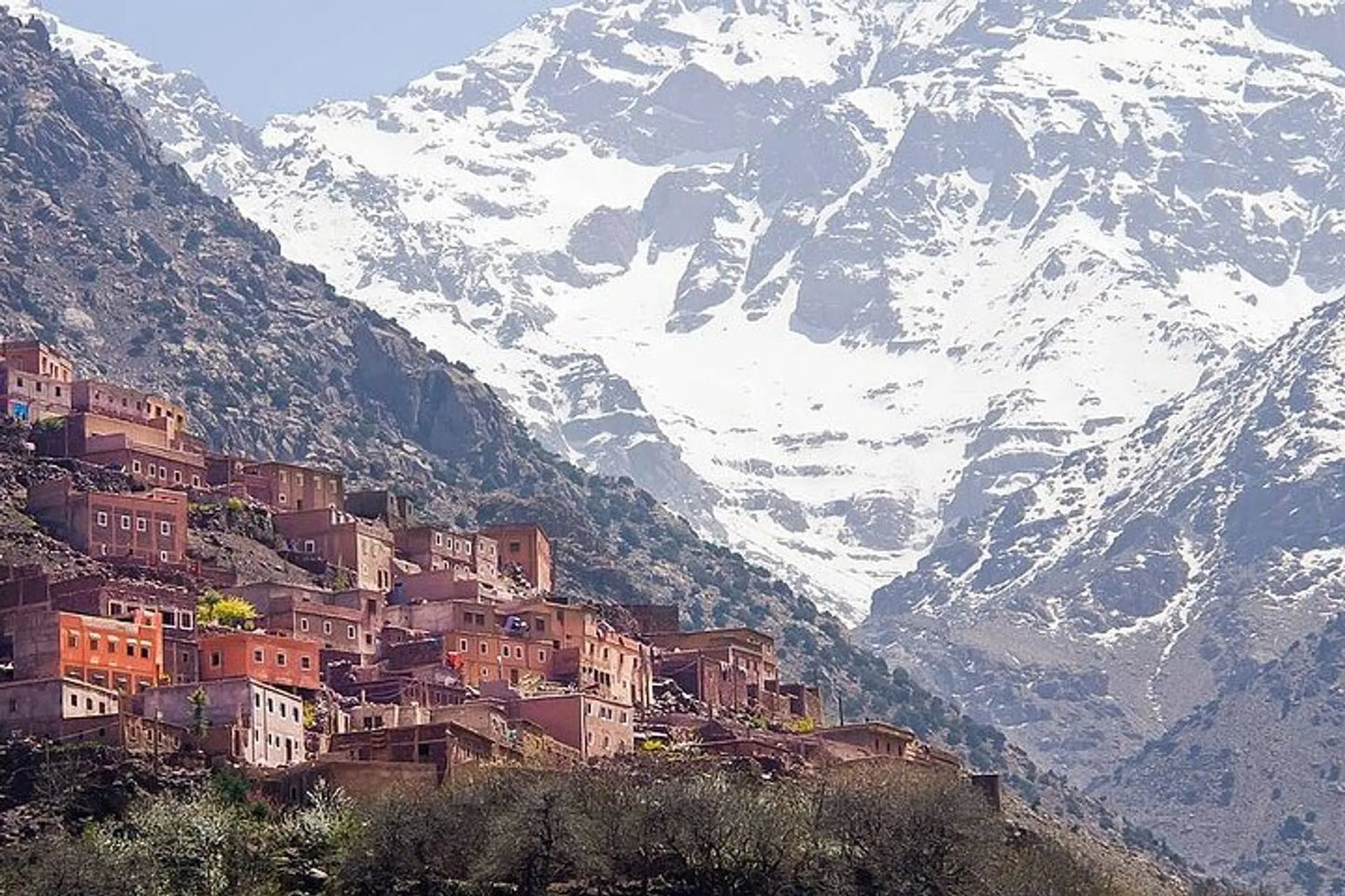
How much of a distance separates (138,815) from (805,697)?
2585 inches

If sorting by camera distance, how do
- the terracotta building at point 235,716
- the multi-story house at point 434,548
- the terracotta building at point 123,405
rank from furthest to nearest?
1. the multi-story house at point 434,548
2. the terracotta building at point 123,405
3. the terracotta building at point 235,716

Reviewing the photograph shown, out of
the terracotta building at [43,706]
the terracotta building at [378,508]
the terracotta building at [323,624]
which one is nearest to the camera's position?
the terracotta building at [43,706]

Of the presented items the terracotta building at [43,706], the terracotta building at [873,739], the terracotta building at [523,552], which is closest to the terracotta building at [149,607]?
the terracotta building at [43,706]

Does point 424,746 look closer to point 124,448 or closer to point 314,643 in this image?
point 314,643

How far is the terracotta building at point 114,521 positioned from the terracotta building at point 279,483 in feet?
50.9

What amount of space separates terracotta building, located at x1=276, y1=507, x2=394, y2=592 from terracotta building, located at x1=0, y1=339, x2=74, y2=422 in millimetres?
12096

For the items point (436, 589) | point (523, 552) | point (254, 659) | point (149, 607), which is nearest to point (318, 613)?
point (149, 607)

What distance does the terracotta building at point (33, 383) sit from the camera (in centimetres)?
17600

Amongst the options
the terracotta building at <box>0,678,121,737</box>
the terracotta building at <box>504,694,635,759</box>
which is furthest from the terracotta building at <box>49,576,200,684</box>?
the terracotta building at <box>504,694,635,759</box>

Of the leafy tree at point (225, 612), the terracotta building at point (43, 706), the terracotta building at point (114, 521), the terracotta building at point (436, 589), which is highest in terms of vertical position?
the terracotta building at point (114, 521)

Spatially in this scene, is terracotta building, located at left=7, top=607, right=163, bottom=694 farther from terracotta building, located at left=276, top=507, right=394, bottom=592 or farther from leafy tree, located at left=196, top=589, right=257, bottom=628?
terracotta building, located at left=276, top=507, right=394, bottom=592

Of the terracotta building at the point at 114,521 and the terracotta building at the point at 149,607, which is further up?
the terracotta building at the point at 114,521

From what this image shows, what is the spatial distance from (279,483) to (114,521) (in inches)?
870

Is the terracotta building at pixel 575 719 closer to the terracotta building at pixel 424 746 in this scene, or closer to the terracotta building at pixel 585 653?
the terracotta building at pixel 585 653
